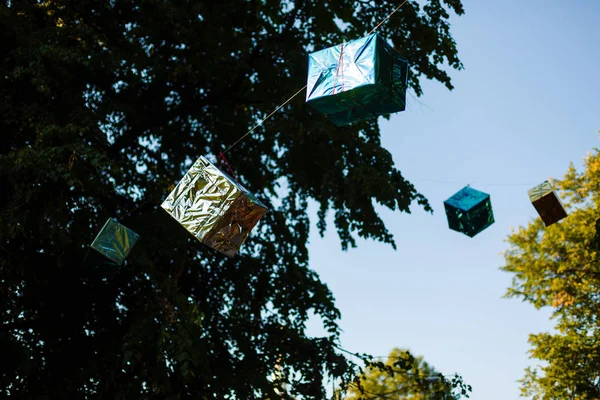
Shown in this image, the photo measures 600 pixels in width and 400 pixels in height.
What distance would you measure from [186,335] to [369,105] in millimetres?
3507

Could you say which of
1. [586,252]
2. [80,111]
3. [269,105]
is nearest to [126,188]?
[80,111]

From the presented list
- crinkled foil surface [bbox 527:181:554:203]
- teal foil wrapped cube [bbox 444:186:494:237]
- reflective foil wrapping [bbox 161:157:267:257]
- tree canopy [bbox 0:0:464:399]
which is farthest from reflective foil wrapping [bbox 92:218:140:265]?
crinkled foil surface [bbox 527:181:554:203]

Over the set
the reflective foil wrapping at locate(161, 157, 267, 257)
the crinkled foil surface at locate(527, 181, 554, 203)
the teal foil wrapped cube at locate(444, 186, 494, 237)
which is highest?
the teal foil wrapped cube at locate(444, 186, 494, 237)

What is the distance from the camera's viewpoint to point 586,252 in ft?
50.5

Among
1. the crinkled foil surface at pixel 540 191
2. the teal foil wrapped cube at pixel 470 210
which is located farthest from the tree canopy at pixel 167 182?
the crinkled foil surface at pixel 540 191

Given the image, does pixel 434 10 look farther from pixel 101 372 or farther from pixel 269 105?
pixel 101 372

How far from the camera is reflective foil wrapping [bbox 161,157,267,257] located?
5.42m

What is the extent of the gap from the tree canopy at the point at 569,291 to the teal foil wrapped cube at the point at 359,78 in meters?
11.9

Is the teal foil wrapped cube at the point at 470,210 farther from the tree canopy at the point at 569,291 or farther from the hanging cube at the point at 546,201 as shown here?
the tree canopy at the point at 569,291

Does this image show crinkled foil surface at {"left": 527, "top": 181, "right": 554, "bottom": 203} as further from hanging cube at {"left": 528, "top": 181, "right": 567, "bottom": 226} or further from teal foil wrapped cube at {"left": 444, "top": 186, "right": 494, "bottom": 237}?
teal foil wrapped cube at {"left": 444, "top": 186, "right": 494, "bottom": 237}

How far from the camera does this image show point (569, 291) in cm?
1645

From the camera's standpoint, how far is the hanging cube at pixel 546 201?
7378 millimetres

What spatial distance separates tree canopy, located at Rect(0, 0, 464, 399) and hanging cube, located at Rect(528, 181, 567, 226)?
2.42m

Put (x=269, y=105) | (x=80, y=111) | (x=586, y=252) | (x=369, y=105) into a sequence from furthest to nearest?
(x=586, y=252)
(x=269, y=105)
(x=80, y=111)
(x=369, y=105)
